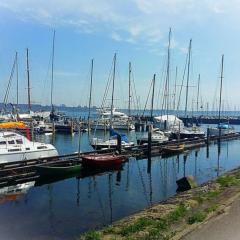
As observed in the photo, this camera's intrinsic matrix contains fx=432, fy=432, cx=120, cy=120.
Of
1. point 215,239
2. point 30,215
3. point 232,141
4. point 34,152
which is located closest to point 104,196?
point 30,215

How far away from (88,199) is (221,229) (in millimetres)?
14200

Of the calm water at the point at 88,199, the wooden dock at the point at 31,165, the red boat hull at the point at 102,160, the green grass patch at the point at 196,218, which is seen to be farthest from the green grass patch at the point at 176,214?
the red boat hull at the point at 102,160

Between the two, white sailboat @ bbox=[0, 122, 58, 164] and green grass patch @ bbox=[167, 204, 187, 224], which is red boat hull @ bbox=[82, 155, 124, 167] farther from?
green grass patch @ bbox=[167, 204, 187, 224]

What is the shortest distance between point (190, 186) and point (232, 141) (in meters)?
51.4

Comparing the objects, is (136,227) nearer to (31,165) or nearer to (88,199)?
(88,199)

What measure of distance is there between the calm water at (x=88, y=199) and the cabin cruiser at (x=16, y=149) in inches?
187

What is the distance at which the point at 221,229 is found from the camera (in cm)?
1195

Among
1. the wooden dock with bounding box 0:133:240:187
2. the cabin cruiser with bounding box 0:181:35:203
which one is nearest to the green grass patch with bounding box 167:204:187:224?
the cabin cruiser with bounding box 0:181:35:203

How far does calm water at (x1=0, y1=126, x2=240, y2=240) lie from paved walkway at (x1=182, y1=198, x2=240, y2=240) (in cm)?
648

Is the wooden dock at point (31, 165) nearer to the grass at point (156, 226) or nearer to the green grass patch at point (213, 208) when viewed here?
the grass at point (156, 226)

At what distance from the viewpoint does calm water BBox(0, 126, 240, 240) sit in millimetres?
18578

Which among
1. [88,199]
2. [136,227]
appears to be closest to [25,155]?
[88,199]

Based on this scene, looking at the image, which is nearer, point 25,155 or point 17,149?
point 17,149

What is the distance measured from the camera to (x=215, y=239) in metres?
10.9
